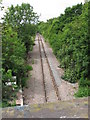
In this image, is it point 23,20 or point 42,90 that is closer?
point 42,90

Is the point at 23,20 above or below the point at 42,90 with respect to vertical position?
above

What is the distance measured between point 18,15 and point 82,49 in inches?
480

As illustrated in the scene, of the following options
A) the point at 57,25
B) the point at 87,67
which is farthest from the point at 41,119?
the point at 57,25

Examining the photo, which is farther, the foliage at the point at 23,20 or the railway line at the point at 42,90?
the foliage at the point at 23,20

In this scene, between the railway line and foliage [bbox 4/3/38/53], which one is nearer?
the railway line

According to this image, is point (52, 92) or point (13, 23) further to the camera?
point (13, 23)

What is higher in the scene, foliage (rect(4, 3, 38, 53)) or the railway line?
foliage (rect(4, 3, 38, 53))

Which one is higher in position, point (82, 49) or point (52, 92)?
point (82, 49)

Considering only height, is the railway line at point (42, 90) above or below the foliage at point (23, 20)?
below

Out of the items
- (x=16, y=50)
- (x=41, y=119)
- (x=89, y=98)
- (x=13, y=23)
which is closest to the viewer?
(x=41, y=119)

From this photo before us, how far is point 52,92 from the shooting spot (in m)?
13.9

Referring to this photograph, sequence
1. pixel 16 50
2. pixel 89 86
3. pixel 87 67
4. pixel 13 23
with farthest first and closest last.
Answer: pixel 13 23 → pixel 87 67 → pixel 89 86 → pixel 16 50

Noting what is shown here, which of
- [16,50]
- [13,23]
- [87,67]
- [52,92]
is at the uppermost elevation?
[13,23]

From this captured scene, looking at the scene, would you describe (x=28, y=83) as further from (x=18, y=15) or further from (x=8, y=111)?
(x=8, y=111)
